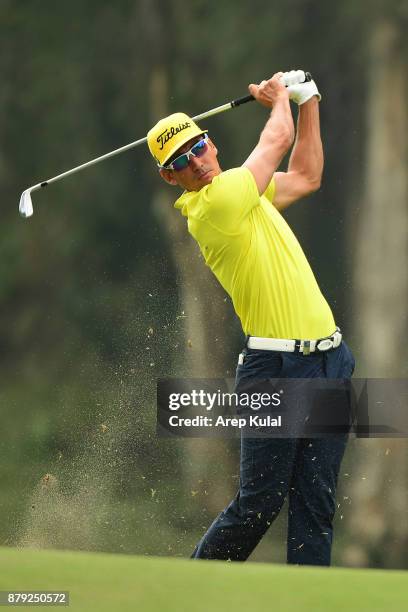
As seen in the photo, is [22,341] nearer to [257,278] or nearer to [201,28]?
[201,28]

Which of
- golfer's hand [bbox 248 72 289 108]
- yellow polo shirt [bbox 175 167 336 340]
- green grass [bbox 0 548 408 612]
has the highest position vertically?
golfer's hand [bbox 248 72 289 108]

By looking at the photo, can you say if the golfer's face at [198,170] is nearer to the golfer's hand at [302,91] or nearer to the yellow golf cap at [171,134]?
the yellow golf cap at [171,134]

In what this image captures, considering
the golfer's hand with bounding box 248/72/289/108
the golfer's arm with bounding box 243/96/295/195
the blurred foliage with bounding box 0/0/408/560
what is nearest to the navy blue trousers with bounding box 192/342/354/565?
the golfer's arm with bounding box 243/96/295/195

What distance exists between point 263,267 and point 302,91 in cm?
65

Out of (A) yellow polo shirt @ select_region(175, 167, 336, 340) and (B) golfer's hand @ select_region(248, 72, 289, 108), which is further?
(B) golfer's hand @ select_region(248, 72, 289, 108)

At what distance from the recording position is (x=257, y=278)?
4.41 m

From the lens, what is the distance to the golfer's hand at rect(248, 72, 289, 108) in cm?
445

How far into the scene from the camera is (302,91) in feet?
15.0

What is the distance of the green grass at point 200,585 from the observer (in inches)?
164

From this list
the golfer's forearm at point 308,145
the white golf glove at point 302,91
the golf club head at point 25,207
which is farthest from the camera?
the golf club head at point 25,207

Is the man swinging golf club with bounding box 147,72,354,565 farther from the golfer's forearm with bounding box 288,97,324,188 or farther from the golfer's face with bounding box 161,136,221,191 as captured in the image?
the golfer's forearm with bounding box 288,97,324,188

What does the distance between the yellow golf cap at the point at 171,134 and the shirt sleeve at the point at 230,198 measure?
216 mm

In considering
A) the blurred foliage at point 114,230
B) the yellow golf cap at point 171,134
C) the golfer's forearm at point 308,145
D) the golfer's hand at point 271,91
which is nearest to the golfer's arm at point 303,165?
the golfer's forearm at point 308,145

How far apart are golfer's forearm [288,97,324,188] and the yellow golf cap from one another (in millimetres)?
432
